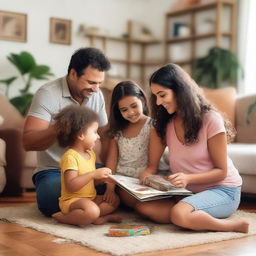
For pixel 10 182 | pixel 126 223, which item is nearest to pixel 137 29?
pixel 10 182

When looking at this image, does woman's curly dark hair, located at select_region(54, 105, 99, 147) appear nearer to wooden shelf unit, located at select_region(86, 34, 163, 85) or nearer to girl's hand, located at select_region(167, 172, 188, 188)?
girl's hand, located at select_region(167, 172, 188, 188)

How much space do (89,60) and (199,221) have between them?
886mm

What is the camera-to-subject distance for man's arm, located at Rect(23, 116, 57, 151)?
2.29 meters

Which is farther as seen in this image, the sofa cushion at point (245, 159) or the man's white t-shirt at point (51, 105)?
the sofa cushion at point (245, 159)

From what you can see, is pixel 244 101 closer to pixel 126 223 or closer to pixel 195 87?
pixel 195 87

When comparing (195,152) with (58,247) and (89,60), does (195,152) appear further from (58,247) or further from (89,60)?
(58,247)

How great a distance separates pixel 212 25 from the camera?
572 cm

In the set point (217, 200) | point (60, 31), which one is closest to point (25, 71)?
point (60, 31)

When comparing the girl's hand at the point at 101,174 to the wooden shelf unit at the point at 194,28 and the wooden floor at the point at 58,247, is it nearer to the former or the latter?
the wooden floor at the point at 58,247

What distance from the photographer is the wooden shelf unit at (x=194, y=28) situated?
5.54 metres

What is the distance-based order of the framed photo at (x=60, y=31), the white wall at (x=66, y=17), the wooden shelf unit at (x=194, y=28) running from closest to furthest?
the wooden shelf unit at (x=194, y=28), the white wall at (x=66, y=17), the framed photo at (x=60, y=31)

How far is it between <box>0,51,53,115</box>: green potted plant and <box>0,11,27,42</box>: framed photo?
0.22 metres

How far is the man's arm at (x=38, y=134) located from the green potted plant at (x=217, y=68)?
126 inches

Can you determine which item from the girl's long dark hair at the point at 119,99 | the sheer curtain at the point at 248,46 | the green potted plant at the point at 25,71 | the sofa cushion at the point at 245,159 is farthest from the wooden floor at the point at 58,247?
the sheer curtain at the point at 248,46
